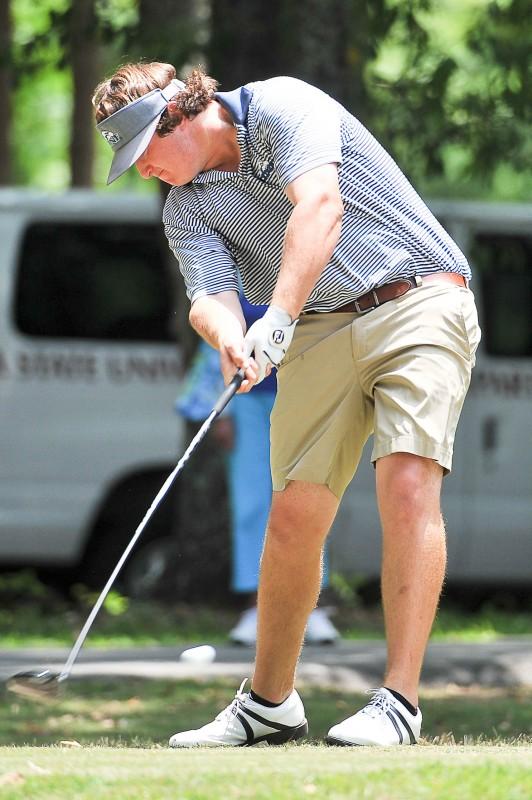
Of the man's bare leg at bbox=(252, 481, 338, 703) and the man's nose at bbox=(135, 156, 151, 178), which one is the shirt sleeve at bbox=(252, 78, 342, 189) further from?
the man's bare leg at bbox=(252, 481, 338, 703)

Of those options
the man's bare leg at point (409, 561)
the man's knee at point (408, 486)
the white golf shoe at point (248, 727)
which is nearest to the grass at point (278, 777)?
the man's bare leg at point (409, 561)

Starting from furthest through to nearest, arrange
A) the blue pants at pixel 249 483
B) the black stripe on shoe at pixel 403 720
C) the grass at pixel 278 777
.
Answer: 1. the blue pants at pixel 249 483
2. the black stripe on shoe at pixel 403 720
3. the grass at pixel 278 777

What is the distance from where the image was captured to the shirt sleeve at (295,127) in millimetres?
3947

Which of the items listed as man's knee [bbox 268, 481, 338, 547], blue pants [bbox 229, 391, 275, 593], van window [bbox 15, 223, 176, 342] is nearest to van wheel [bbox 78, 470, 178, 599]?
van window [bbox 15, 223, 176, 342]

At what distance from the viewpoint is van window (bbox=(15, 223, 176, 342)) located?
9078 millimetres

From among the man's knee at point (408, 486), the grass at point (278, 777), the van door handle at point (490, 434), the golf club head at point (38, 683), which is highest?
the man's knee at point (408, 486)

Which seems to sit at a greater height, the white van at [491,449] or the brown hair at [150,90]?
the brown hair at [150,90]

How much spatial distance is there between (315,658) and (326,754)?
113 inches

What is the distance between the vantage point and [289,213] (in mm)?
4145

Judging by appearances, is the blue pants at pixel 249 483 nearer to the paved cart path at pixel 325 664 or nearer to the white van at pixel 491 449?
the paved cart path at pixel 325 664

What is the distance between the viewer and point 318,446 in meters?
4.19

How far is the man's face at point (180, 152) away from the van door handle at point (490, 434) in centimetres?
514

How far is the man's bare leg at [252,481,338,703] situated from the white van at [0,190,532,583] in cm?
470

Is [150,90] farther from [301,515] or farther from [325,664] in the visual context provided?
[325,664]
